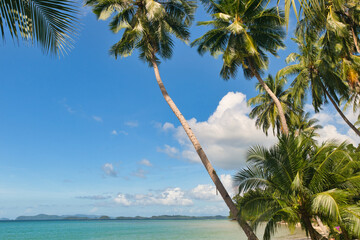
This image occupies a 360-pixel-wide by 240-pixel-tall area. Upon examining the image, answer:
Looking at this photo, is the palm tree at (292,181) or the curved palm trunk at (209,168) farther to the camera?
the curved palm trunk at (209,168)

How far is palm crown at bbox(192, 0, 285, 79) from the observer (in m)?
13.7

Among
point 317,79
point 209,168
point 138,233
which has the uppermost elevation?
point 317,79

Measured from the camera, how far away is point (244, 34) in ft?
44.6

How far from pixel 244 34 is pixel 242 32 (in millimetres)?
206

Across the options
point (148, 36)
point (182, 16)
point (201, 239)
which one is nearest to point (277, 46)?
point (182, 16)

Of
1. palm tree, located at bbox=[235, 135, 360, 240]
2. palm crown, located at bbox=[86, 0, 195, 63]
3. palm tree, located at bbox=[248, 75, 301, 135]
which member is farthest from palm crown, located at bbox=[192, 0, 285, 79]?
palm tree, located at bbox=[248, 75, 301, 135]

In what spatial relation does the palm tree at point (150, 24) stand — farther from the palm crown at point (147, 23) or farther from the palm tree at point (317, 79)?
the palm tree at point (317, 79)

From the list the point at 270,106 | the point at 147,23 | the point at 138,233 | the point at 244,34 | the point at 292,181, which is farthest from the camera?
the point at 138,233

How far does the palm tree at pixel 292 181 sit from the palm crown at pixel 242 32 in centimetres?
619

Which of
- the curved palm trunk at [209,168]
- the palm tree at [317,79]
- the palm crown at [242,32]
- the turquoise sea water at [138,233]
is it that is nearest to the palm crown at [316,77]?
the palm tree at [317,79]

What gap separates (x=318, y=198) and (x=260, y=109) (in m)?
22.4

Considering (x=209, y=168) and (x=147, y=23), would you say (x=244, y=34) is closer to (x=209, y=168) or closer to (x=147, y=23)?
(x=147, y=23)

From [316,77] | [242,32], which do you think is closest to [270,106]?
[316,77]

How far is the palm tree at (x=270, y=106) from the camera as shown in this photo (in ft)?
87.2
